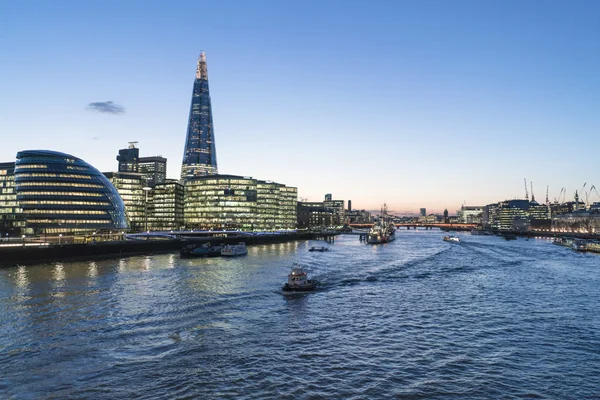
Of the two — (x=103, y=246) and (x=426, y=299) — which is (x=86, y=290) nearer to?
(x=426, y=299)

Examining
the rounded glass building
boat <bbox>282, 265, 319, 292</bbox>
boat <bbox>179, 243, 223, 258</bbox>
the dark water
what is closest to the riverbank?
boat <bbox>179, 243, 223, 258</bbox>

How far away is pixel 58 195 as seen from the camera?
14275 cm

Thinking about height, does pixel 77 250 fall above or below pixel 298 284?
above

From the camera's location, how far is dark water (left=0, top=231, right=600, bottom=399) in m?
26.9

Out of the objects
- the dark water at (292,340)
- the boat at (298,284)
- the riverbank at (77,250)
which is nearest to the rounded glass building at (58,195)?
the riverbank at (77,250)

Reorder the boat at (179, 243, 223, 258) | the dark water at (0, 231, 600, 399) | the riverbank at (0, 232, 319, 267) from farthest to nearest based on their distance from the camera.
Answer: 1. the boat at (179, 243, 223, 258)
2. the riverbank at (0, 232, 319, 267)
3. the dark water at (0, 231, 600, 399)

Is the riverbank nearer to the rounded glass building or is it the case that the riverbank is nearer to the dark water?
the dark water

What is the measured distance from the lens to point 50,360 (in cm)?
3039

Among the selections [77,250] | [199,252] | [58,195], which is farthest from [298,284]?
[58,195]

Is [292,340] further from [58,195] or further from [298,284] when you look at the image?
[58,195]

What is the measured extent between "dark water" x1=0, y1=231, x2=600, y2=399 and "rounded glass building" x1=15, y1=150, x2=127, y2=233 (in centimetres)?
8195

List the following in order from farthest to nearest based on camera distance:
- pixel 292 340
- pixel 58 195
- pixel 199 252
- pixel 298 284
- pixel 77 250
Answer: pixel 58 195 < pixel 199 252 < pixel 77 250 < pixel 298 284 < pixel 292 340

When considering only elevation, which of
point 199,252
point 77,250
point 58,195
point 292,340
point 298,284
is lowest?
point 292,340

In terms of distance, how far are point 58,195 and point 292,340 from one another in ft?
442
